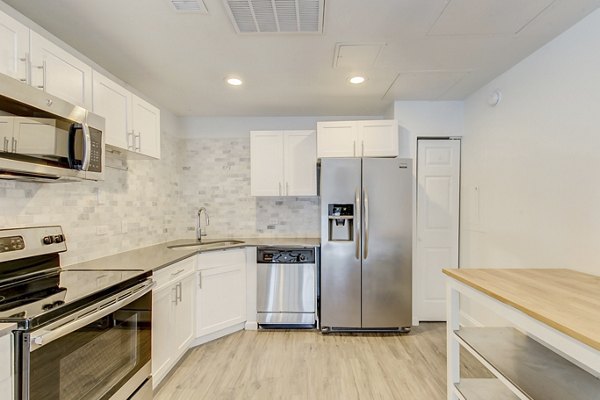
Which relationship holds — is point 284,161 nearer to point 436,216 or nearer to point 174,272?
point 174,272

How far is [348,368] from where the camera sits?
2436 mm

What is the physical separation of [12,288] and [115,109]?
124cm

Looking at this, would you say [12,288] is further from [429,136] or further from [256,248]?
[429,136]

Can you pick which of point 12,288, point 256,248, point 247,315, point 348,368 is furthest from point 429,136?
point 12,288

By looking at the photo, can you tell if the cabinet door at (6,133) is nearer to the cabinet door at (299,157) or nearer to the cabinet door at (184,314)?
the cabinet door at (184,314)

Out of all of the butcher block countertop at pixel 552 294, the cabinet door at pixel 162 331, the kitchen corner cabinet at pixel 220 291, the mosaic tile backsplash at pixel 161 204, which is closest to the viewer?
the butcher block countertop at pixel 552 294

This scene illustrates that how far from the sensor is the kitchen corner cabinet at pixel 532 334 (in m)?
1.06

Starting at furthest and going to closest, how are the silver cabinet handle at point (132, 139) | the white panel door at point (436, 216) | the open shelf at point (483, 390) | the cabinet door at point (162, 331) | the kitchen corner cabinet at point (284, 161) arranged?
the kitchen corner cabinet at point (284, 161), the white panel door at point (436, 216), the silver cabinet handle at point (132, 139), the cabinet door at point (162, 331), the open shelf at point (483, 390)

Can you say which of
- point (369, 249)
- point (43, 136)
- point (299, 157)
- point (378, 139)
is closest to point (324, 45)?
point (378, 139)

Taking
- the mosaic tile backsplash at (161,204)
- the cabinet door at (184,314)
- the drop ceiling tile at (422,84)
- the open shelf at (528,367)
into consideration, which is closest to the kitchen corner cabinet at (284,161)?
the mosaic tile backsplash at (161,204)

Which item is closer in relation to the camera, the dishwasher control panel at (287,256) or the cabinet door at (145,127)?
the cabinet door at (145,127)

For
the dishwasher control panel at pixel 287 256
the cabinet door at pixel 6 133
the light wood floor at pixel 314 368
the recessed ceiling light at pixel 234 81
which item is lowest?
the light wood floor at pixel 314 368

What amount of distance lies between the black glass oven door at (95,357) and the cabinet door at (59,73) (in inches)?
49.1

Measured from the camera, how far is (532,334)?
1478 mm
